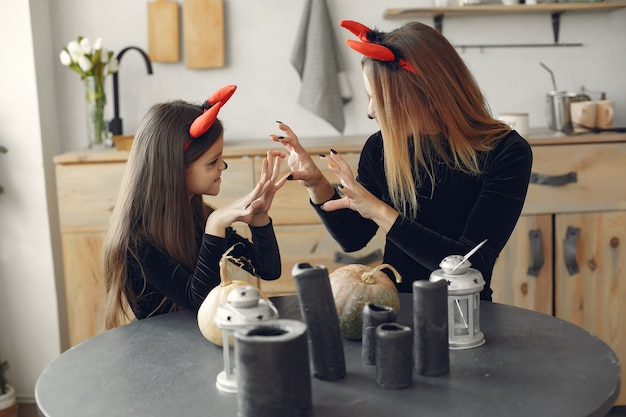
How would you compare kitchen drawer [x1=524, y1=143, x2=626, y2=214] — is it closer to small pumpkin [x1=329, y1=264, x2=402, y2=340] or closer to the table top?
the table top

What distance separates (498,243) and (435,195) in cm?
21

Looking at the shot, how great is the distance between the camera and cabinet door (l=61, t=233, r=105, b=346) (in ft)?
9.48

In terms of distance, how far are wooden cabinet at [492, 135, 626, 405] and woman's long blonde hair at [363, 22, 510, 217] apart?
1088mm

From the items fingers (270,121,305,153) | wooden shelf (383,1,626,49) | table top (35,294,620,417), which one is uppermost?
wooden shelf (383,1,626,49)

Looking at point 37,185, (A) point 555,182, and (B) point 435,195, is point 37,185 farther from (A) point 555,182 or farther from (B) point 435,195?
(A) point 555,182

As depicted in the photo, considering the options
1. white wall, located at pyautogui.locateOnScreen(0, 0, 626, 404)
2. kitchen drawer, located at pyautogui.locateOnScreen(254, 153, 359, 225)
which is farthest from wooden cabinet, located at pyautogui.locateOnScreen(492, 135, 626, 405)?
kitchen drawer, located at pyautogui.locateOnScreen(254, 153, 359, 225)

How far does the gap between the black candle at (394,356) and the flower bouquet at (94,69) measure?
219 centimetres

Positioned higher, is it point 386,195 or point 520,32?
point 520,32

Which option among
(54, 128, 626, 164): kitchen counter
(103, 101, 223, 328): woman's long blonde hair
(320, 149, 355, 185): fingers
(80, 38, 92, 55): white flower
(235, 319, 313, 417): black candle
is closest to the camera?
(235, 319, 313, 417): black candle

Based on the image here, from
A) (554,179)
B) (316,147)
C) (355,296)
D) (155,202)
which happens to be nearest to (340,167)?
(355,296)

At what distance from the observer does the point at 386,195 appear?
198 centimetres

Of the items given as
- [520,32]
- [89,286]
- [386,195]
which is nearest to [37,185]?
[89,286]

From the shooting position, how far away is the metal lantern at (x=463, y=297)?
131cm

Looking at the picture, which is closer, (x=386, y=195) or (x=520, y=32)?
(x=386, y=195)
